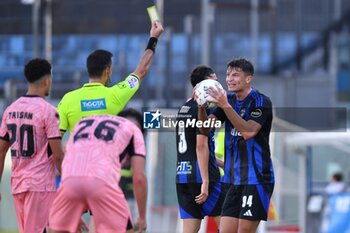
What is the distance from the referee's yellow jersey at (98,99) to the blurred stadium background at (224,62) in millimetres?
7267

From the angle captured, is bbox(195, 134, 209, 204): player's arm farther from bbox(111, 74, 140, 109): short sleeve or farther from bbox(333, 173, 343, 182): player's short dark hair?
bbox(333, 173, 343, 182): player's short dark hair

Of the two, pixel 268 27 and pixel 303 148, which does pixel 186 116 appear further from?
pixel 268 27

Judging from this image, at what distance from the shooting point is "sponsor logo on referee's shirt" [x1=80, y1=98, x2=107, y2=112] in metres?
11.5

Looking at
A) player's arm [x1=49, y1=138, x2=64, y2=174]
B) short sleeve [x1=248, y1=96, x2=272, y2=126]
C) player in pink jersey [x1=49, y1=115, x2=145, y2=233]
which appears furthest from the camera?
short sleeve [x1=248, y1=96, x2=272, y2=126]

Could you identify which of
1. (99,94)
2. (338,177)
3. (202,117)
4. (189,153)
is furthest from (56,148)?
(338,177)

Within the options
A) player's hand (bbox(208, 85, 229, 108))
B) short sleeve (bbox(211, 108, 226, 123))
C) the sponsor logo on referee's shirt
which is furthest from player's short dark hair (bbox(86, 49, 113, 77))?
short sleeve (bbox(211, 108, 226, 123))

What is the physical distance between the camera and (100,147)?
384 inches

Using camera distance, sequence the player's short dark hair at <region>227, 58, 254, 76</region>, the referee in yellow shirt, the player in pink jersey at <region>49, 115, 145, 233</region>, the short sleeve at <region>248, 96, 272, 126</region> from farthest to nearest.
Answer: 1. the player's short dark hair at <region>227, 58, 254, 76</region>
2. the short sleeve at <region>248, 96, 272, 126</region>
3. the referee in yellow shirt
4. the player in pink jersey at <region>49, 115, 145, 233</region>

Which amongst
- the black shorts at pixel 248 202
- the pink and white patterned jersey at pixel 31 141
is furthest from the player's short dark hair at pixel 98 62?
the black shorts at pixel 248 202

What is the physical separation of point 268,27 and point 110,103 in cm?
1686

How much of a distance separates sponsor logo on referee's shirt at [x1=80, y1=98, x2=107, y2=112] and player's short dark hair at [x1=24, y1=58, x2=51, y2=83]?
47cm

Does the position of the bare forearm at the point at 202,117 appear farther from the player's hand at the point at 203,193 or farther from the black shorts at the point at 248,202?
the black shorts at the point at 248,202

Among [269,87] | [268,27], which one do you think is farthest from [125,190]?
[268,27]

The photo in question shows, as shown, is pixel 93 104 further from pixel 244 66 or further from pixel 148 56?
pixel 244 66
